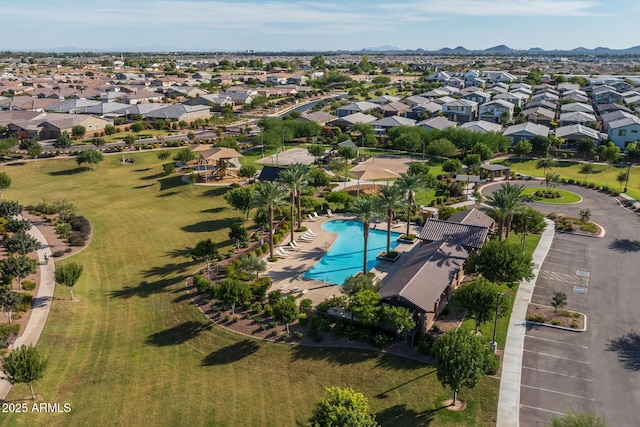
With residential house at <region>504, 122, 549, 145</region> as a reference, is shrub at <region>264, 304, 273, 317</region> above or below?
below

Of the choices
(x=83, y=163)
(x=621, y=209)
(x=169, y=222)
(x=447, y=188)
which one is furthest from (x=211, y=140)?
(x=621, y=209)

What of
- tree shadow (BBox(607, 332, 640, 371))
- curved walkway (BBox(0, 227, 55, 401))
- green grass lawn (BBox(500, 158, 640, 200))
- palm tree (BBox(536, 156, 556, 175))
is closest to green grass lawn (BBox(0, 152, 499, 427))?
curved walkway (BBox(0, 227, 55, 401))

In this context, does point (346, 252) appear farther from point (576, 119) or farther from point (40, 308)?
point (576, 119)

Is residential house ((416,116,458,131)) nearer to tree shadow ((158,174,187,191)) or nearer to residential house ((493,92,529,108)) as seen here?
residential house ((493,92,529,108))

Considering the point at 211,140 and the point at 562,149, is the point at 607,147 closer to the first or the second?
the point at 562,149

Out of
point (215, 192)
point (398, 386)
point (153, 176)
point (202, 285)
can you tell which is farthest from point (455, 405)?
point (153, 176)

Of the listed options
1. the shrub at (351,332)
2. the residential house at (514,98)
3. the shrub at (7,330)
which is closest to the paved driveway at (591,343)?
the shrub at (351,332)

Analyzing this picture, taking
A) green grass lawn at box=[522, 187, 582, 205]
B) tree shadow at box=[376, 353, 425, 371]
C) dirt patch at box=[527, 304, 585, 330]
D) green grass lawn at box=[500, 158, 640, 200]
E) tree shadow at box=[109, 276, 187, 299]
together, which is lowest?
tree shadow at box=[109, 276, 187, 299]
